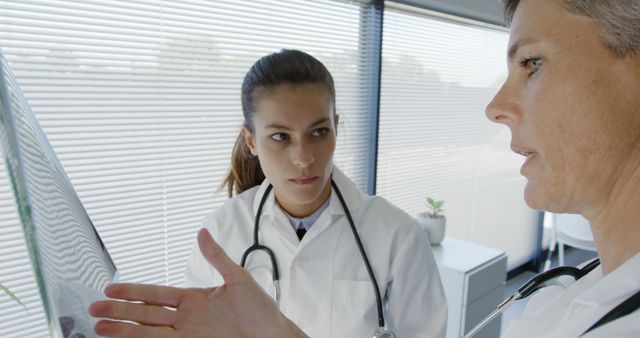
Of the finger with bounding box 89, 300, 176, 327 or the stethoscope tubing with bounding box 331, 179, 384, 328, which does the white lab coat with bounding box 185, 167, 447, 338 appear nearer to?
the stethoscope tubing with bounding box 331, 179, 384, 328

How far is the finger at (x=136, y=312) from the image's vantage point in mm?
507

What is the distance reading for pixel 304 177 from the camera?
1.33 meters

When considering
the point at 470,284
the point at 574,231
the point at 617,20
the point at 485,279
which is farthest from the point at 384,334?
the point at 574,231

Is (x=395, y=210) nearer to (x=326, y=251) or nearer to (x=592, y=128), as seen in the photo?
(x=326, y=251)

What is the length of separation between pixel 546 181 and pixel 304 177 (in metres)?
0.74

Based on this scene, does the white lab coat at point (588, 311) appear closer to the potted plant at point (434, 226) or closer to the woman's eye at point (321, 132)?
the woman's eye at point (321, 132)

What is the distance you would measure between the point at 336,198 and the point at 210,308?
2.45ft

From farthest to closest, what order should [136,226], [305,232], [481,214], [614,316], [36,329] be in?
[481,214]
[136,226]
[36,329]
[305,232]
[614,316]

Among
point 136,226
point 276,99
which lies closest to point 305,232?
point 276,99

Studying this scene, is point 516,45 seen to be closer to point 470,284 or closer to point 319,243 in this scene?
point 319,243

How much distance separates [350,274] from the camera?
4.34ft

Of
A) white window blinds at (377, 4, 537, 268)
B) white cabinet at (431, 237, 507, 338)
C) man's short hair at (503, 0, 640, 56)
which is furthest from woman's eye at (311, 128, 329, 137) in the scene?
white window blinds at (377, 4, 537, 268)

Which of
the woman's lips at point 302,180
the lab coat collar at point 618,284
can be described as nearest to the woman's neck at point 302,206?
the woman's lips at point 302,180

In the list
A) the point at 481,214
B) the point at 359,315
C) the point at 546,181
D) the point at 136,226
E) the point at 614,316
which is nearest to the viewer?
the point at 614,316
